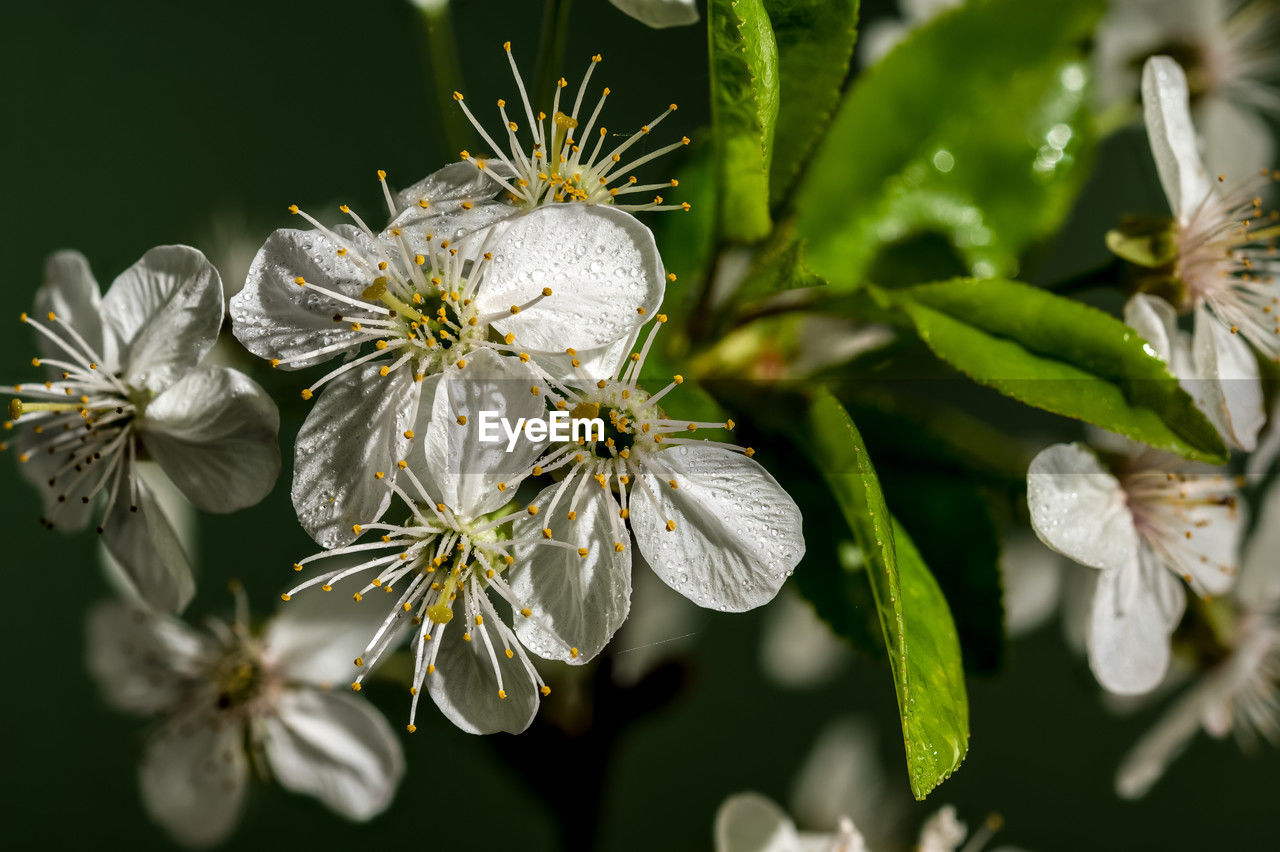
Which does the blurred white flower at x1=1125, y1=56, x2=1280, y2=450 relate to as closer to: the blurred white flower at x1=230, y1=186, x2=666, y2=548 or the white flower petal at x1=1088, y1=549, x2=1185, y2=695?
the white flower petal at x1=1088, y1=549, x2=1185, y2=695

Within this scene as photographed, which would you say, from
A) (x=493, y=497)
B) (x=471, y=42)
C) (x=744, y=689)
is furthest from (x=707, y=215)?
(x=744, y=689)

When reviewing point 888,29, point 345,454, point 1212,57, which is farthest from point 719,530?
point 1212,57

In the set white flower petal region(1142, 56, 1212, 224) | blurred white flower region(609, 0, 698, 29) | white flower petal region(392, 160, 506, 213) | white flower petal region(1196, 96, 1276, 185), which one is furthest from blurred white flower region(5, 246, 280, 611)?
white flower petal region(1196, 96, 1276, 185)

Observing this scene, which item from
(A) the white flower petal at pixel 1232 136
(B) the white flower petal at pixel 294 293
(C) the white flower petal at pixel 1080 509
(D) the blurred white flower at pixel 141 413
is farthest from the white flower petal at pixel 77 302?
(A) the white flower petal at pixel 1232 136

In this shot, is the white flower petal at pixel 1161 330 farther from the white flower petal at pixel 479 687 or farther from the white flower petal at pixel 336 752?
the white flower petal at pixel 336 752

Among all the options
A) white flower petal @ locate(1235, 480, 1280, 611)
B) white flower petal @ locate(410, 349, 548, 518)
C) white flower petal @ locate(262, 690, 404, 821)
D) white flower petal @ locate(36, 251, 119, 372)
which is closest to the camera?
white flower petal @ locate(410, 349, 548, 518)

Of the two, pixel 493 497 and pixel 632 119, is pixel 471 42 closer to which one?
pixel 632 119

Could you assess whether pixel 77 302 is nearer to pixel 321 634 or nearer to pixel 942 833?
pixel 321 634
